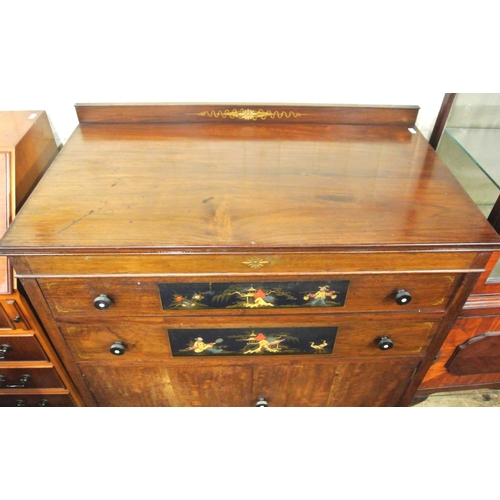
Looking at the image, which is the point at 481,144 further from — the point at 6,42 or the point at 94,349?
the point at 6,42

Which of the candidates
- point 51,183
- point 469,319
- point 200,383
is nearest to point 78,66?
point 51,183

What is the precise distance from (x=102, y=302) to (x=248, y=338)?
375 millimetres

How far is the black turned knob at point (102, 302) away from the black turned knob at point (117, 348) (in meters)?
0.15

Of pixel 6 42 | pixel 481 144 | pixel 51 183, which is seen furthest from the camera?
pixel 481 144

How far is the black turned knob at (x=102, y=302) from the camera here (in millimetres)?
903

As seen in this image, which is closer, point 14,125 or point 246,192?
point 246,192

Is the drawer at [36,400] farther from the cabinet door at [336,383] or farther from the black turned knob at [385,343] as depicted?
the black turned knob at [385,343]

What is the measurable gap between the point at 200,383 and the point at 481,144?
113 cm

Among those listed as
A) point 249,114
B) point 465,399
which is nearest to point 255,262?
point 249,114

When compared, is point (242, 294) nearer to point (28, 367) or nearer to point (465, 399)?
point (28, 367)

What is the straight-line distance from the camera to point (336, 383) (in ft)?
3.88

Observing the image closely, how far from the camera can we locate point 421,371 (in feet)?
3.83

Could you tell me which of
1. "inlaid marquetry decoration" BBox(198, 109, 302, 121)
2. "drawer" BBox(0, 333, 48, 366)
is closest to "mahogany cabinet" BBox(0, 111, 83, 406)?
"drawer" BBox(0, 333, 48, 366)

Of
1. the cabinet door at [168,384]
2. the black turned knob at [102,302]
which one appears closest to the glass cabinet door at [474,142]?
the cabinet door at [168,384]
